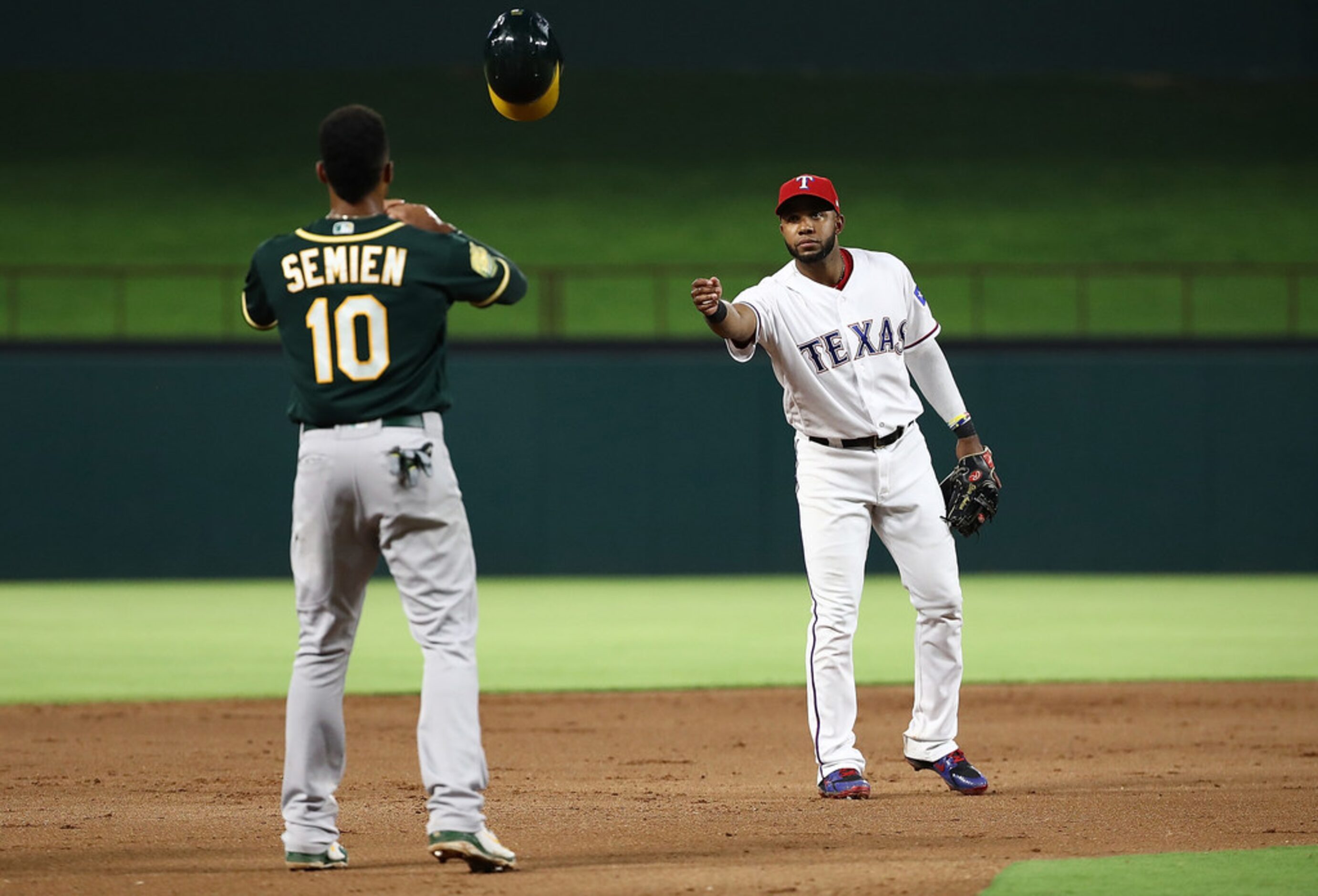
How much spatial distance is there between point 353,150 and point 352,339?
1.72 ft

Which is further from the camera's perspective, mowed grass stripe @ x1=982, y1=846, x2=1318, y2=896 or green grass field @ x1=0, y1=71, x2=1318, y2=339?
green grass field @ x1=0, y1=71, x2=1318, y2=339

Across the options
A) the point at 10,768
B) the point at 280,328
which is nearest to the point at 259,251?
the point at 280,328

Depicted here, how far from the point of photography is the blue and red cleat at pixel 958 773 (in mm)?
6391

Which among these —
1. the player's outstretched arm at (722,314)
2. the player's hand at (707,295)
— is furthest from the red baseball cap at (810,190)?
the player's hand at (707,295)

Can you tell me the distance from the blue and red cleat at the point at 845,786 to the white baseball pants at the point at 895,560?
32 centimetres

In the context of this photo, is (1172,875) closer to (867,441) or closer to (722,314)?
(867,441)

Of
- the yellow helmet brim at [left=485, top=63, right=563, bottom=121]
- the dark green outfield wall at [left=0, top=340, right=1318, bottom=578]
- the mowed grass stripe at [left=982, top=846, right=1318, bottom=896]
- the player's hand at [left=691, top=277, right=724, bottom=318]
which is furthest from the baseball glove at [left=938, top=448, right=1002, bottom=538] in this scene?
the dark green outfield wall at [left=0, top=340, right=1318, bottom=578]

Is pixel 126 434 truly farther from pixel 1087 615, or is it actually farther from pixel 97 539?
pixel 1087 615

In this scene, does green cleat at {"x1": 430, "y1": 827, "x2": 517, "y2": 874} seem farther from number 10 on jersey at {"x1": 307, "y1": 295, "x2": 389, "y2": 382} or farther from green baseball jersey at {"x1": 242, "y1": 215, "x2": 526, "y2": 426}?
number 10 on jersey at {"x1": 307, "y1": 295, "x2": 389, "y2": 382}

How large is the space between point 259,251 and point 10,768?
3575mm

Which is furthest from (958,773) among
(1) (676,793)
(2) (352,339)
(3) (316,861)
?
(2) (352,339)

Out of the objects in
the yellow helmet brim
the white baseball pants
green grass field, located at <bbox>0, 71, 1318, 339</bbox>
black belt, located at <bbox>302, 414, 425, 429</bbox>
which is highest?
green grass field, located at <bbox>0, 71, 1318, 339</bbox>

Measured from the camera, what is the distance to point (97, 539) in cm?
1834

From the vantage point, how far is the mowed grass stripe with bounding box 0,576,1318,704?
10930mm
